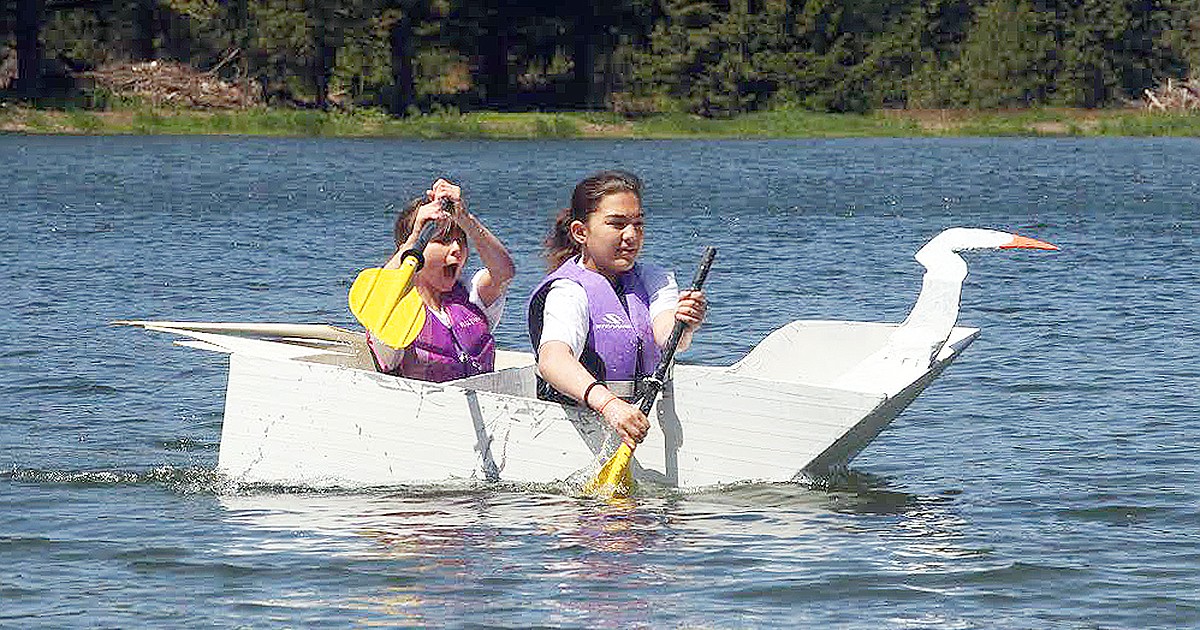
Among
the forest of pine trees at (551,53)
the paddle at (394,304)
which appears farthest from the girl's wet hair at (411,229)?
the forest of pine trees at (551,53)

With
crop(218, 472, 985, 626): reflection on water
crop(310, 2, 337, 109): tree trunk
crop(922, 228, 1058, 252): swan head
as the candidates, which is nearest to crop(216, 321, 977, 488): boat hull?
crop(218, 472, 985, 626): reflection on water

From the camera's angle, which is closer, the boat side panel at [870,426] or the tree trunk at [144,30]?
the boat side panel at [870,426]

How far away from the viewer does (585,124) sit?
2452 inches

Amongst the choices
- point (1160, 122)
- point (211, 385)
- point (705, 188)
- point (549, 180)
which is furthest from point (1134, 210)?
point (1160, 122)

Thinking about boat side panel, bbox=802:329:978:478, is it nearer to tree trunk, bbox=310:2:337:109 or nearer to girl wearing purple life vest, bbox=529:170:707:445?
girl wearing purple life vest, bbox=529:170:707:445

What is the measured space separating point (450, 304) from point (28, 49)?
176 ft

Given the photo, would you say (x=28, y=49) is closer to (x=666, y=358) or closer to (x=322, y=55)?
(x=322, y=55)

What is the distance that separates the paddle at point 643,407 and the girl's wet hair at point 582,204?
42 centimetres

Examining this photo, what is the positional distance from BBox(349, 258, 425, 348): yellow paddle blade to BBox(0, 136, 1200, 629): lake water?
2.08 feet

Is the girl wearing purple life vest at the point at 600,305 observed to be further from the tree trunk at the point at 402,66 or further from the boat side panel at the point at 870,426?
the tree trunk at the point at 402,66

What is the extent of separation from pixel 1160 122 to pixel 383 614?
204 feet

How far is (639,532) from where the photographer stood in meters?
8.05

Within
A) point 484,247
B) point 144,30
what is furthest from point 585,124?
point 484,247

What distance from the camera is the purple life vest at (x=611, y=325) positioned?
27.3ft
